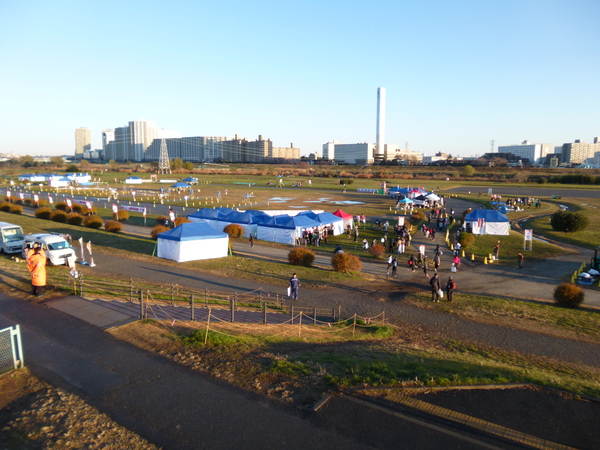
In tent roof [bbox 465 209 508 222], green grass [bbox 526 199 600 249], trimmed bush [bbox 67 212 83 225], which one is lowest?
green grass [bbox 526 199 600 249]

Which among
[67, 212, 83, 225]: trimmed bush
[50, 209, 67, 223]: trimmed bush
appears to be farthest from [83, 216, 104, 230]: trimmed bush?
[50, 209, 67, 223]: trimmed bush

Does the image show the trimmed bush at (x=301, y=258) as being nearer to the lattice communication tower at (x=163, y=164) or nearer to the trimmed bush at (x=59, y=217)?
the trimmed bush at (x=59, y=217)

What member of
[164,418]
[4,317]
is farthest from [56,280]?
[164,418]

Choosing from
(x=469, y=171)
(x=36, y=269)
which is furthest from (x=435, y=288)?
(x=469, y=171)

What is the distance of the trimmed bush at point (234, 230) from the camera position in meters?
31.4

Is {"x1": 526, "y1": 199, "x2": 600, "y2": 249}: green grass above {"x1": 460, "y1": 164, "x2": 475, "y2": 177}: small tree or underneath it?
underneath

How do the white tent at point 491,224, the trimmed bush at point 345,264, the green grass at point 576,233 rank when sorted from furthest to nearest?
the white tent at point 491,224, the green grass at point 576,233, the trimmed bush at point 345,264

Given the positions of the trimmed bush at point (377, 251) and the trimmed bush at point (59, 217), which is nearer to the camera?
the trimmed bush at point (377, 251)

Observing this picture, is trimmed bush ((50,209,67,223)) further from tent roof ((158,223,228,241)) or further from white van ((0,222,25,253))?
Result: tent roof ((158,223,228,241))

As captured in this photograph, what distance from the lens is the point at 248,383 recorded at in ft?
24.0

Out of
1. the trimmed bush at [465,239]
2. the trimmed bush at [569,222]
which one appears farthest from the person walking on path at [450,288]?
the trimmed bush at [569,222]

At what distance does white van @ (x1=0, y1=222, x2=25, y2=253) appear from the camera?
2095 cm

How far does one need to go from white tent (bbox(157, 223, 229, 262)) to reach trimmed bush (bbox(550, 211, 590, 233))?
29.0 m

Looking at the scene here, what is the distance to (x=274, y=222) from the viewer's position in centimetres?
3091
